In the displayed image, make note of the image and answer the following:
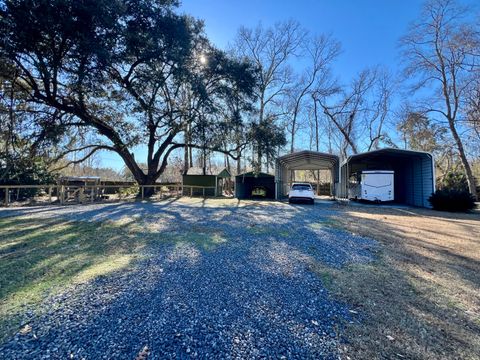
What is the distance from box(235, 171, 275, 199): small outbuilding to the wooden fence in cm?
284

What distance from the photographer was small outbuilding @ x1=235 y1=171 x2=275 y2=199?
20.1m

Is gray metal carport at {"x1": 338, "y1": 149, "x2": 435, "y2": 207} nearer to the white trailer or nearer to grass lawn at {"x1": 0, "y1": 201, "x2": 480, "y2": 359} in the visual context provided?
the white trailer

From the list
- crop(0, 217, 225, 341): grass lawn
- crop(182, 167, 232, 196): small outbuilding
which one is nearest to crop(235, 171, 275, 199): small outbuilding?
crop(182, 167, 232, 196): small outbuilding

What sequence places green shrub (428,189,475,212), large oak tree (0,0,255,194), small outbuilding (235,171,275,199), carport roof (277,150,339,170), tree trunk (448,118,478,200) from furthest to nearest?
1. small outbuilding (235,171,275,199)
2. carport roof (277,150,339,170)
3. tree trunk (448,118,478,200)
4. green shrub (428,189,475,212)
5. large oak tree (0,0,255,194)

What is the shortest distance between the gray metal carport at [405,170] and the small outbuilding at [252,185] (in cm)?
568

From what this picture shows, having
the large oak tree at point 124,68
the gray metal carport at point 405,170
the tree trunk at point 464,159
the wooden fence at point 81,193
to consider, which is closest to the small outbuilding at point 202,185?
the wooden fence at point 81,193

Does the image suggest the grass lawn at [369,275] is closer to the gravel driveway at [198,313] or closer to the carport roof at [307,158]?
the gravel driveway at [198,313]

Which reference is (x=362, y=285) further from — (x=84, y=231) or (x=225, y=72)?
(x=225, y=72)

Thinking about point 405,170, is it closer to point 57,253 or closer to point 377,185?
point 377,185

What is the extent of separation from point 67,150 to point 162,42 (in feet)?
32.7

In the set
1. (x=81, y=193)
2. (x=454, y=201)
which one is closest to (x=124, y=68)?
(x=81, y=193)

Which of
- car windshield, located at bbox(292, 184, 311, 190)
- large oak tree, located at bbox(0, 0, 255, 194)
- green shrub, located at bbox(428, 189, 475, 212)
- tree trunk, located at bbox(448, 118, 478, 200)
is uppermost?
large oak tree, located at bbox(0, 0, 255, 194)

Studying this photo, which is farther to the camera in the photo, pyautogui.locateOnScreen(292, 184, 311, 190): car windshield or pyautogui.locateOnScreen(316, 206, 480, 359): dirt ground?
pyautogui.locateOnScreen(292, 184, 311, 190): car windshield

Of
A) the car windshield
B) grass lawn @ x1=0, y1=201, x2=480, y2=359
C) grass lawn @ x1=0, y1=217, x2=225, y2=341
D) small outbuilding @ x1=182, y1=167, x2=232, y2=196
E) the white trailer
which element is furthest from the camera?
small outbuilding @ x1=182, y1=167, x2=232, y2=196
